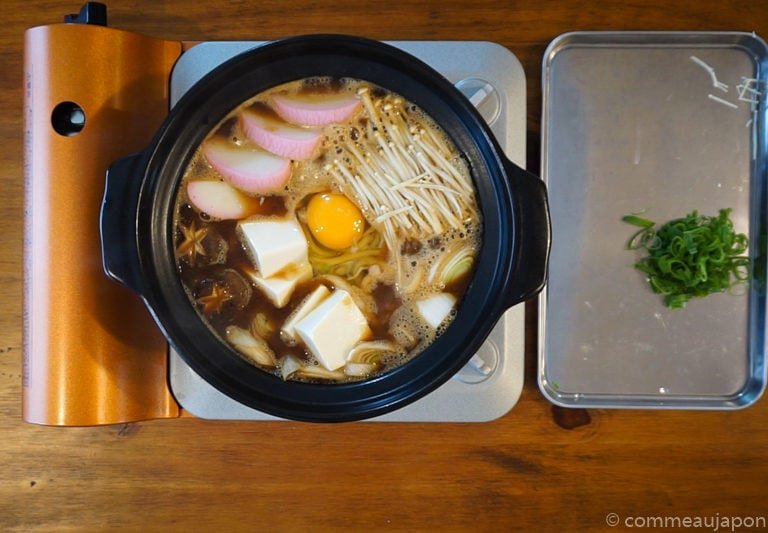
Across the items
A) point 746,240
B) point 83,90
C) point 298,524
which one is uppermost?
point 83,90

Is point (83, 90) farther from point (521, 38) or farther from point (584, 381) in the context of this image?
point (584, 381)

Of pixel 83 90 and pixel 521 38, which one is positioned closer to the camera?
pixel 83 90

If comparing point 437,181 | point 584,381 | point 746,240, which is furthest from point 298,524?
point 746,240

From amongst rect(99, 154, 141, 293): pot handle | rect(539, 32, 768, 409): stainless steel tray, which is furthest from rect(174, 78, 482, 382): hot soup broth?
rect(539, 32, 768, 409): stainless steel tray

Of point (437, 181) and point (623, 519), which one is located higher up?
point (437, 181)

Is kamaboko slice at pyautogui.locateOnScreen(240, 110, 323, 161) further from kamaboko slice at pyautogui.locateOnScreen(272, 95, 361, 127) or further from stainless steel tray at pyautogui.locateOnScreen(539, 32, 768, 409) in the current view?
stainless steel tray at pyautogui.locateOnScreen(539, 32, 768, 409)

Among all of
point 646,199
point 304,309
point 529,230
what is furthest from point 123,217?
point 646,199
